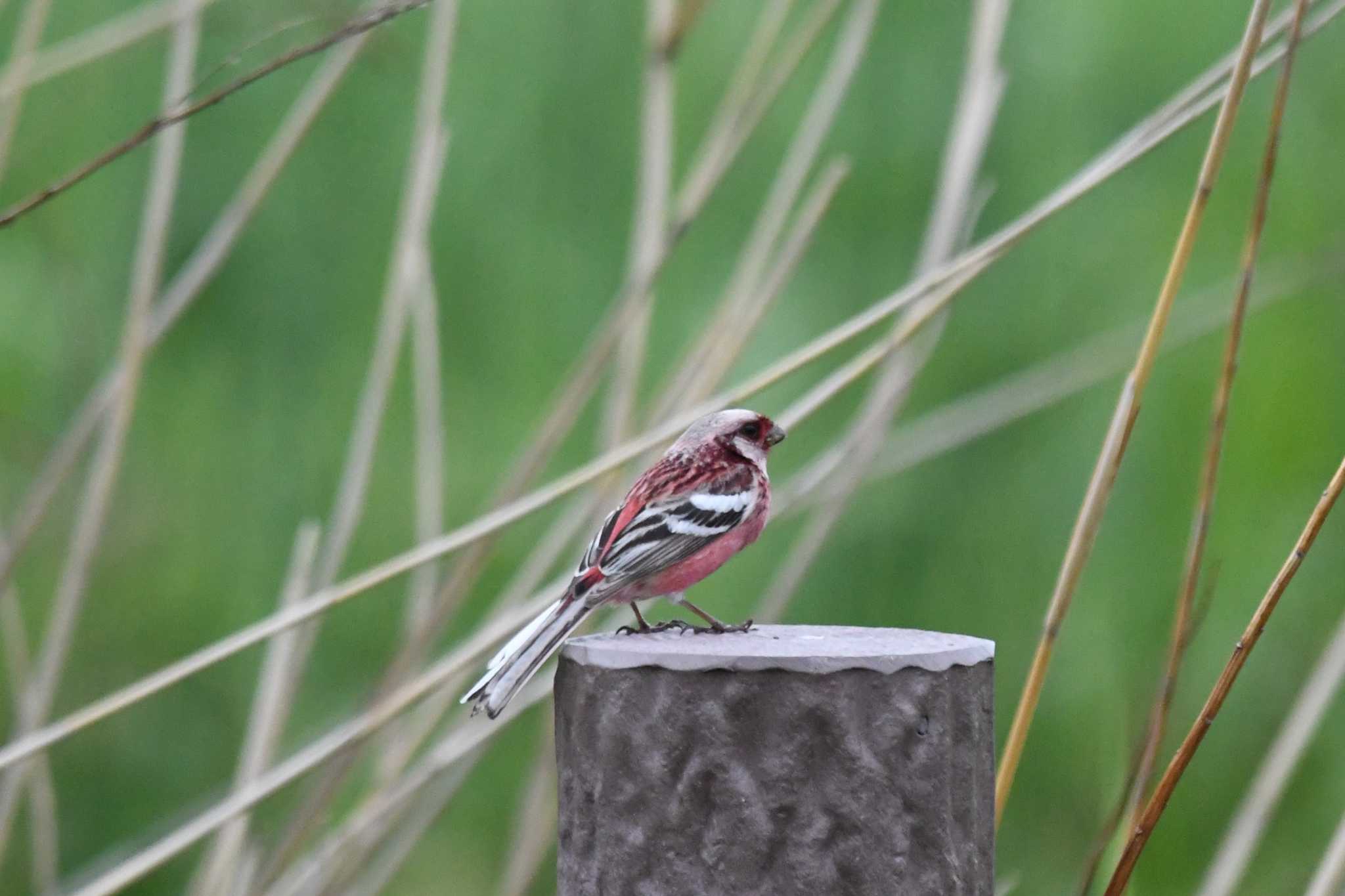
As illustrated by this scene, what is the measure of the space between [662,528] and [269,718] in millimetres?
635

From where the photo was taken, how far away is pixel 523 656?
3.83 ft

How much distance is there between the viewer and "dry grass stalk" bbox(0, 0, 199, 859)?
5.75 feet

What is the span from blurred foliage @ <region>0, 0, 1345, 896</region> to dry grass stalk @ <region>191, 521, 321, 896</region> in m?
0.59

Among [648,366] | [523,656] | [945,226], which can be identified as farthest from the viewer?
[648,366]

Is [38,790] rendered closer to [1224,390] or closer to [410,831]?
[410,831]

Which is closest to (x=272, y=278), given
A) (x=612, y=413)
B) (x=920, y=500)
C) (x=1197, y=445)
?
(x=612, y=413)

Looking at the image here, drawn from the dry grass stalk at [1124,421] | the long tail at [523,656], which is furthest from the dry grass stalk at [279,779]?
the dry grass stalk at [1124,421]

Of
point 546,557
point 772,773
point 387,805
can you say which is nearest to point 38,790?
point 387,805

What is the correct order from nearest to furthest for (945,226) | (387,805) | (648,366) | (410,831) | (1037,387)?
(387,805), (945,226), (410,831), (1037,387), (648,366)

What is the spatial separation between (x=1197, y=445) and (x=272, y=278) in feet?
4.76

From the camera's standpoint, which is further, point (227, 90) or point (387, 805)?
point (387, 805)

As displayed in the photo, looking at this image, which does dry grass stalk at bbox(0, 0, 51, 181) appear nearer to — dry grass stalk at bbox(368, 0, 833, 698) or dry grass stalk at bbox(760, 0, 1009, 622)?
dry grass stalk at bbox(368, 0, 833, 698)

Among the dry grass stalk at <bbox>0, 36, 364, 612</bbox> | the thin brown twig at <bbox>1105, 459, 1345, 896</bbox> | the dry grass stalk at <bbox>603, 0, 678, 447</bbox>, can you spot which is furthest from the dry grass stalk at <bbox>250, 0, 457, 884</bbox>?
the thin brown twig at <bbox>1105, 459, 1345, 896</bbox>

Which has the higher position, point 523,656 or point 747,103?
point 747,103
